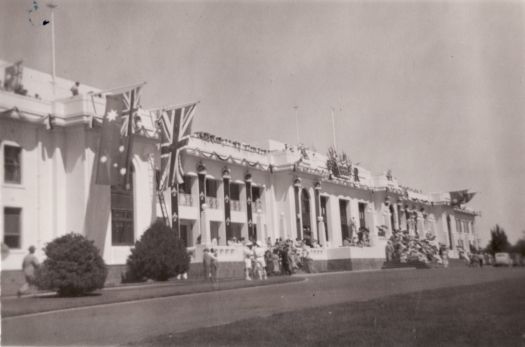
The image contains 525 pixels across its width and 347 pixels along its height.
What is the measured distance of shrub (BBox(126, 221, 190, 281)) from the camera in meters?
29.0

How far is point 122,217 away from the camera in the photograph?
32.3 m

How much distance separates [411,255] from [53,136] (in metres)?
27.9

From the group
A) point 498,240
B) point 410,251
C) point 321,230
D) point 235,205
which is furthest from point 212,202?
point 498,240

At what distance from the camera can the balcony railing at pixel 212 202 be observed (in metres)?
40.8

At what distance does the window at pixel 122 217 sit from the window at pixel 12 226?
533cm

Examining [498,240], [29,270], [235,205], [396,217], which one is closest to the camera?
[498,240]

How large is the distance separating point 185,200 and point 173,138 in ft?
20.0

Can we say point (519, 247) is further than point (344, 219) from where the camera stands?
No

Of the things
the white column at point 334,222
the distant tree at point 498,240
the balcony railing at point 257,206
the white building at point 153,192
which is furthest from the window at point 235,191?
the distant tree at point 498,240

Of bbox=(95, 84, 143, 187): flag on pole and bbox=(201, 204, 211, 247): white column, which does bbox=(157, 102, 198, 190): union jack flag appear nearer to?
bbox=(95, 84, 143, 187): flag on pole

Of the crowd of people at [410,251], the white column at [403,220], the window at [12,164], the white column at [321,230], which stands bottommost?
the crowd of people at [410,251]

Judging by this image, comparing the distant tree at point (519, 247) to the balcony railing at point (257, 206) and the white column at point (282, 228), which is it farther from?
the white column at point (282, 228)

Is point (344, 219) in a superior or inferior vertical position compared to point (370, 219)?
inferior

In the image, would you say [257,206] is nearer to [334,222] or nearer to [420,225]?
[334,222]
